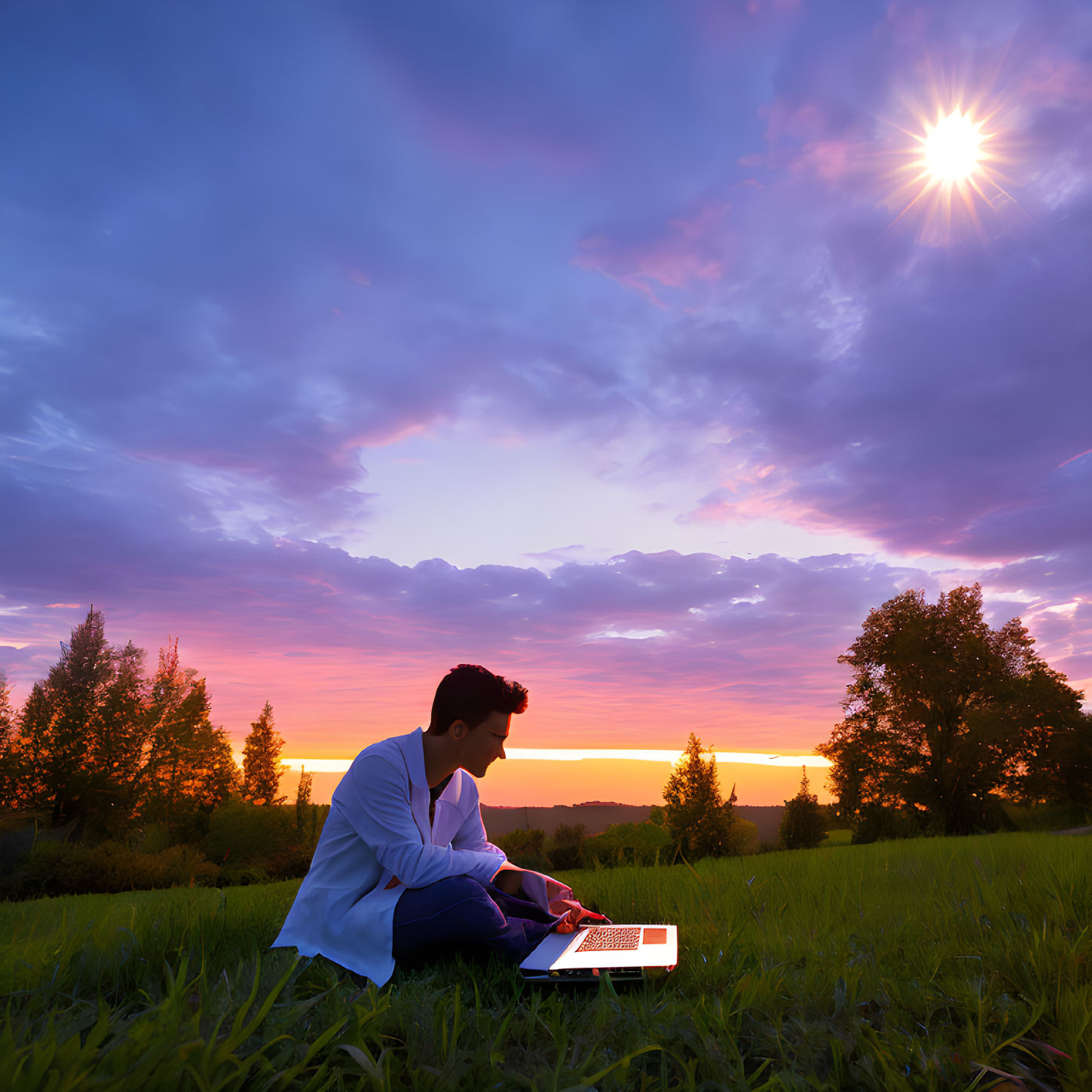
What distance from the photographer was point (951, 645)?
3117 cm

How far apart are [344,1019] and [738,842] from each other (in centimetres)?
2543

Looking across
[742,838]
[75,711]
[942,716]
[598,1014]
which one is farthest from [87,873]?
[942,716]

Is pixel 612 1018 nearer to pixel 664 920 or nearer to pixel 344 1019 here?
pixel 344 1019

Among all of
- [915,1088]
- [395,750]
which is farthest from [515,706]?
[915,1088]

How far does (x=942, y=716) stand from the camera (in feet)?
98.9

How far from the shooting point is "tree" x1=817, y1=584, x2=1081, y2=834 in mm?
27125

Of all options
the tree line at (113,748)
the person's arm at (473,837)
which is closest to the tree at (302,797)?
the tree line at (113,748)

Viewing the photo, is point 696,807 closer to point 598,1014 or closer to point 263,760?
point 598,1014

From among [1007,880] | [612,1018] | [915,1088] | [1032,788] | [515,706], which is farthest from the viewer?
[1032,788]

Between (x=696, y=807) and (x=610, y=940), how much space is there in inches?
930

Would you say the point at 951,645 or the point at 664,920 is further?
the point at 951,645

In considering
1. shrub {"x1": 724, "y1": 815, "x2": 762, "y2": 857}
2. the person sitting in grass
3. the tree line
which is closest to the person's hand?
the person sitting in grass

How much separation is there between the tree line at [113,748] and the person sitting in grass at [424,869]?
29515 millimetres

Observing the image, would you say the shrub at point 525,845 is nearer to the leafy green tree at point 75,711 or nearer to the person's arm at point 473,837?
the person's arm at point 473,837
